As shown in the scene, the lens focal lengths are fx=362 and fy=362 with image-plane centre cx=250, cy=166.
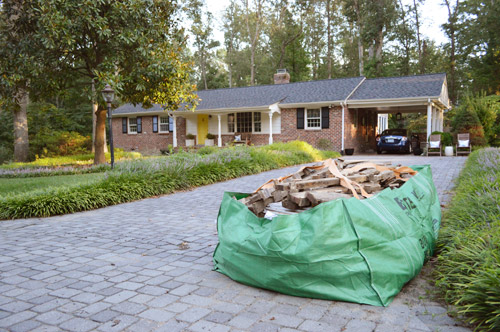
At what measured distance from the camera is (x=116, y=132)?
95.0 feet

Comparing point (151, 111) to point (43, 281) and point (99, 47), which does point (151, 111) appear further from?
point (43, 281)

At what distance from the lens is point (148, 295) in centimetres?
296

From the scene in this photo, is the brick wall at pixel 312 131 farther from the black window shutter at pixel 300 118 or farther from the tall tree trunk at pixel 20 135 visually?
the tall tree trunk at pixel 20 135

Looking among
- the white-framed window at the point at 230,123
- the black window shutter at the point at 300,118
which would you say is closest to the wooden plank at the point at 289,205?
the black window shutter at the point at 300,118

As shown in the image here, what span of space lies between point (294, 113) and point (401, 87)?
6.17 m

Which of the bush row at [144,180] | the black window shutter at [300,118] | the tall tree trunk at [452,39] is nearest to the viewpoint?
the bush row at [144,180]

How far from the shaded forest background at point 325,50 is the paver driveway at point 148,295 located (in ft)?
59.7

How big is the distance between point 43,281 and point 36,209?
11.9 ft

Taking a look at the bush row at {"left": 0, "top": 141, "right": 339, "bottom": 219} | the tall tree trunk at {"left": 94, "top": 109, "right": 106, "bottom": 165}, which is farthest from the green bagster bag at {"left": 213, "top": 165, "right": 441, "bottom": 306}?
the tall tree trunk at {"left": 94, "top": 109, "right": 106, "bottom": 165}

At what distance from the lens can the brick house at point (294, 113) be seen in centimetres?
2014

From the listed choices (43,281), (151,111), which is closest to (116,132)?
(151,111)

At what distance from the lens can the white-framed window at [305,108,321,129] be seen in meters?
21.3

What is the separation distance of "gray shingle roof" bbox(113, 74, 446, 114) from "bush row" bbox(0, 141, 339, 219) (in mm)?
9454

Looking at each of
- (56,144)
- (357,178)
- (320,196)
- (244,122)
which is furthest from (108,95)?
(244,122)
